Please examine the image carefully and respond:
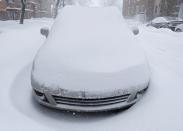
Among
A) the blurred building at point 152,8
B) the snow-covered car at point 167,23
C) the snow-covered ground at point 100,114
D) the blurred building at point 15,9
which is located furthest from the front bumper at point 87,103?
the blurred building at point 152,8

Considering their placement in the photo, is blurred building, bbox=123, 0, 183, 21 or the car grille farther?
blurred building, bbox=123, 0, 183, 21

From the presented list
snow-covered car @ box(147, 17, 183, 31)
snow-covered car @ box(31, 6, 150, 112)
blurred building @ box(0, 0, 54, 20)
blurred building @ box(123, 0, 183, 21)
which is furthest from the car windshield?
blurred building @ box(123, 0, 183, 21)

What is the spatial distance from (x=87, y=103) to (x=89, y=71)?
1.31 ft

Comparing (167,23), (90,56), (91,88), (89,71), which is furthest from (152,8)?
(91,88)

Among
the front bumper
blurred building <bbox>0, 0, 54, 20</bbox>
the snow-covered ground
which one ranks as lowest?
blurred building <bbox>0, 0, 54, 20</bbox>

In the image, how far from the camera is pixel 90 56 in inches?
145

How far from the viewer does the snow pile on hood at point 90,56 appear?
3264mm

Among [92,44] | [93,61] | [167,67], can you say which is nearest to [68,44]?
[92,44]

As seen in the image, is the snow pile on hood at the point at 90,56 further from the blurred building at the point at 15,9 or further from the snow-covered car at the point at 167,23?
the blurred building at the point at 15,9

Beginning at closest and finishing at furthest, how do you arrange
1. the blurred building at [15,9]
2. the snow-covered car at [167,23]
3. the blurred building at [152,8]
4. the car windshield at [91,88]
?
the car windshield at [91,88], the snow-covered car at [167,23], the blurred building at [15,9], the blurred building at [152,8]

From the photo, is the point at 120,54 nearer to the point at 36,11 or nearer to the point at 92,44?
the point at 92,44

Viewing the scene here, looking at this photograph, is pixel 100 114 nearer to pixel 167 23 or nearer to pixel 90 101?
pixel 90 101

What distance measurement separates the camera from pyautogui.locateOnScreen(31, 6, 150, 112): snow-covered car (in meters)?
3.20

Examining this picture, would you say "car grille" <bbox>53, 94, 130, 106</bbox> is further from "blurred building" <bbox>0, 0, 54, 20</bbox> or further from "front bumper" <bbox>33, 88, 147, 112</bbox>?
"blurred building" <bbox>0, 0, 54, 20</bbox>
